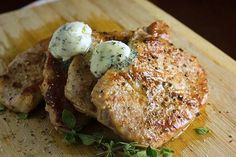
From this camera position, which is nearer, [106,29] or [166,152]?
[166,152]

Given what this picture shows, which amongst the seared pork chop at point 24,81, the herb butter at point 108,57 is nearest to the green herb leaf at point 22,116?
the seared pork chop at point 24,81

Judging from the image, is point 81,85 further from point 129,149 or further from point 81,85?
point 129,149

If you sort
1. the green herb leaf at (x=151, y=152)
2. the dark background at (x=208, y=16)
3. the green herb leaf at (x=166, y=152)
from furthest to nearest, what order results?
the dark background at (x=208, y=16) → the green herb leaf at (x=166, y=152) → the green herb leaf at (x=151, y=152)

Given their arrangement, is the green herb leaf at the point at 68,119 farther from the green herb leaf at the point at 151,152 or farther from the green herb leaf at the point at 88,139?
the green herb leaf at the point at 151,152

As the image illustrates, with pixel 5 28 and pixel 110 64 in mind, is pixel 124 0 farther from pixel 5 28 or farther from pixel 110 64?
pixel 110 64

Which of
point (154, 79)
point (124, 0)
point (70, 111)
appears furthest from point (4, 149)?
point (124, 0)

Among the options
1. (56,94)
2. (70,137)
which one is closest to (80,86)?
(56,94)
